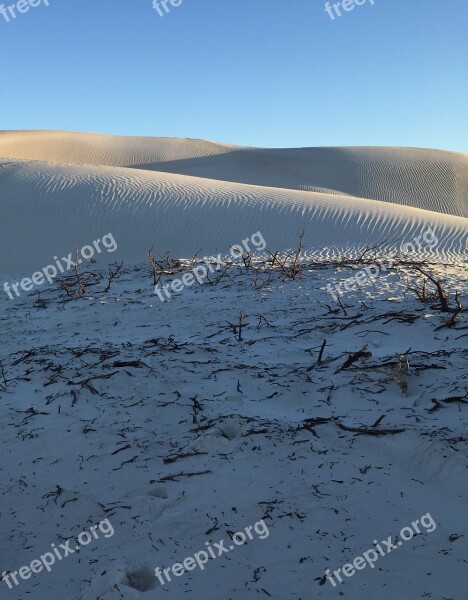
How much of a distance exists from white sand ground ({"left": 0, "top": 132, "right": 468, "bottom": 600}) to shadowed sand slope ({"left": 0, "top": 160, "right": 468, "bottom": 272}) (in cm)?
261

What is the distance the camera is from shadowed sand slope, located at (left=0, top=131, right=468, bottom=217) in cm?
2423

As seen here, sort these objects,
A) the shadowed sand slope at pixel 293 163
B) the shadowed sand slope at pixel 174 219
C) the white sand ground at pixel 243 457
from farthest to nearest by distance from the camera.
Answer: the shadowed sand slope at pixel 293 163 < the shadowed sand slope at pixel 174 219 < the white sand ground at pixel 243 457

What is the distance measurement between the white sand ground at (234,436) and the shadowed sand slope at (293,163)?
18.9 meters

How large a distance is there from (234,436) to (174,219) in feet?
23.2

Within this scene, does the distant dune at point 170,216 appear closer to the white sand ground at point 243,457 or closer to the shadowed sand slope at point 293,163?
the white sand ground at point 243,457

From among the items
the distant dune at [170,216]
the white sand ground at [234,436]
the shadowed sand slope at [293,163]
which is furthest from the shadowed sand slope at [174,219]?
the shadowed sand slope at [293,163]

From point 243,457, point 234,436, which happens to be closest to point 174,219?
point 234,436

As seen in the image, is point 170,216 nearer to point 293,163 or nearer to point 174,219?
point 174,219

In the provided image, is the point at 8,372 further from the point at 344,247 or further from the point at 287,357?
the point at 344,247

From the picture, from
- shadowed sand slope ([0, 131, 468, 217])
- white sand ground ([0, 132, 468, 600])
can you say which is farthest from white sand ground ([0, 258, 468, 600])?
shadowed sand slope ([0, 131, 468, 217])

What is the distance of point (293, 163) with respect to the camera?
26.4m

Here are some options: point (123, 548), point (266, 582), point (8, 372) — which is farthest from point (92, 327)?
point (266, 582)

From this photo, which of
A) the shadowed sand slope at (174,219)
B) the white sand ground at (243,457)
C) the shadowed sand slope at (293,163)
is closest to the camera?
the white sand ground at (243,457)

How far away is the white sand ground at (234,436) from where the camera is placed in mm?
2248
